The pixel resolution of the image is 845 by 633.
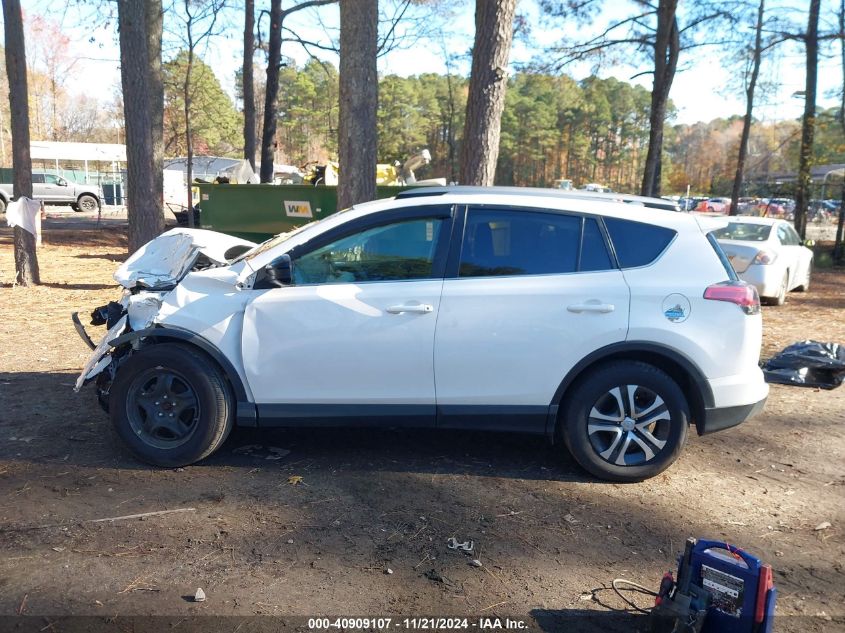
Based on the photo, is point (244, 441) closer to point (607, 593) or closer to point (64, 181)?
point (607, 593)

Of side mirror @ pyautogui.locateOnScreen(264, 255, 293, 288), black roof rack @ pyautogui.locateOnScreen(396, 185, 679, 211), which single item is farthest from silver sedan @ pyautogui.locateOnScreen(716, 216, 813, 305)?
side mirror @ pyautogui.locateOnScreen(264, 255, 293, 288)

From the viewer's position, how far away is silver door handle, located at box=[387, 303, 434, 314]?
4.39 meters

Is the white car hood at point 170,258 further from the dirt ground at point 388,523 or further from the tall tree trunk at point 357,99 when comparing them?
the tall tree trunk at point 357,99

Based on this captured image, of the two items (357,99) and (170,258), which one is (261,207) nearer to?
(357,99)

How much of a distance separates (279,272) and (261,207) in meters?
9.55

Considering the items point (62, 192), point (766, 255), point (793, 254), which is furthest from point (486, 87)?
point (62, 192)

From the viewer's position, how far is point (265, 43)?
2355cm

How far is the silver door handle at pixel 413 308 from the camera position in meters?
4.39

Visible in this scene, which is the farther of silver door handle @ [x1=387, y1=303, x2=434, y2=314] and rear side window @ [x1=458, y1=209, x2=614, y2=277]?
rear side window @ [x1=458, y1=209, x2=614, y2=277]

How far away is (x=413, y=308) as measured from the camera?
4.39m

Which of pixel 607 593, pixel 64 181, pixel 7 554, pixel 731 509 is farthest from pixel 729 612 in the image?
pixel 64 181

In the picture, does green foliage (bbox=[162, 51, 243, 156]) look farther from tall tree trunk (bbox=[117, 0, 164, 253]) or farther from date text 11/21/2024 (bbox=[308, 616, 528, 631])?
date text 11/21/2024 (bbox=[308, 616, 528, 631])

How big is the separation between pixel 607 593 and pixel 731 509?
4.43 ft

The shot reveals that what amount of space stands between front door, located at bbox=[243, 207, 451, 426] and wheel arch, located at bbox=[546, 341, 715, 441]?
0.79 meters
